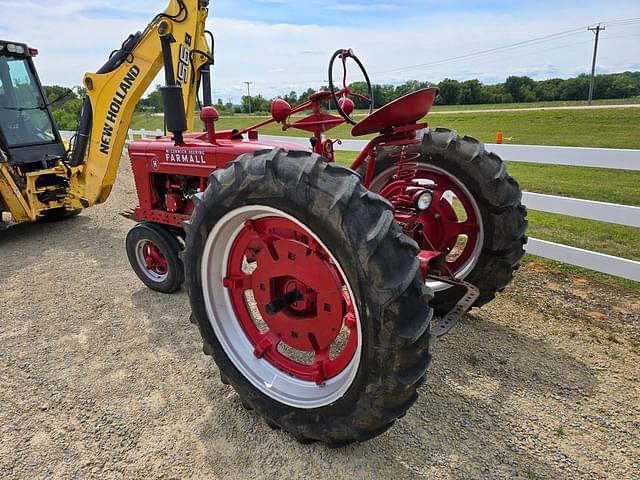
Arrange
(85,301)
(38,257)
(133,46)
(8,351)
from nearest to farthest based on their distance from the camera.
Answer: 1. (8,351)
2. (85,301)
3. (133,46)
4. (38,257)

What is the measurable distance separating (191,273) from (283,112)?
1.15 m

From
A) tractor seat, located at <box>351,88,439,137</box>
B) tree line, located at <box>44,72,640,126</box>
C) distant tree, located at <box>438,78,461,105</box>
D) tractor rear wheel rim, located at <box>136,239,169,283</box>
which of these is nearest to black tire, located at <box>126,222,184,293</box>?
tractor rear wheel rim, located at <box>136,239,169,283</box>

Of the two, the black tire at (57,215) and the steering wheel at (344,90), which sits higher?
the steering wheel at (344,90)

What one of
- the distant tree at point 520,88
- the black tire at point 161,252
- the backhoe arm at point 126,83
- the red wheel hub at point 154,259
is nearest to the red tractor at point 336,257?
the black tire at point 161,252

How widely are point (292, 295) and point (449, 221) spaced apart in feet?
4.65

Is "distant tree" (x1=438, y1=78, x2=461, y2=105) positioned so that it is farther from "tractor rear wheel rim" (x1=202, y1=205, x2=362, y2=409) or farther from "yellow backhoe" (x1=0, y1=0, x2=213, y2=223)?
"tractor rear wheel rim" (x1=202, y1=205, x2=362, y2=409)

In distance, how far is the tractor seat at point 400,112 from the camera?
2135 mm

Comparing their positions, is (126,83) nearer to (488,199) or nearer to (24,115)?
(24,115)

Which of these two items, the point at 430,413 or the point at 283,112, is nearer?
the point at 430,413

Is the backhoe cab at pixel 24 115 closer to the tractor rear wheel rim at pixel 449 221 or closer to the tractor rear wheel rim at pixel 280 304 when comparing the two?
the tractor rear wheel rim at pixel 280 304

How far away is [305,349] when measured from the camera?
2227 mm

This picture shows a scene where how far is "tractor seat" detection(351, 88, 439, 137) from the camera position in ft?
7.00

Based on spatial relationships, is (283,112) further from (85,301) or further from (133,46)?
(133,46)

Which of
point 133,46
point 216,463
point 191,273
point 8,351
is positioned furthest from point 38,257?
point 216,463
